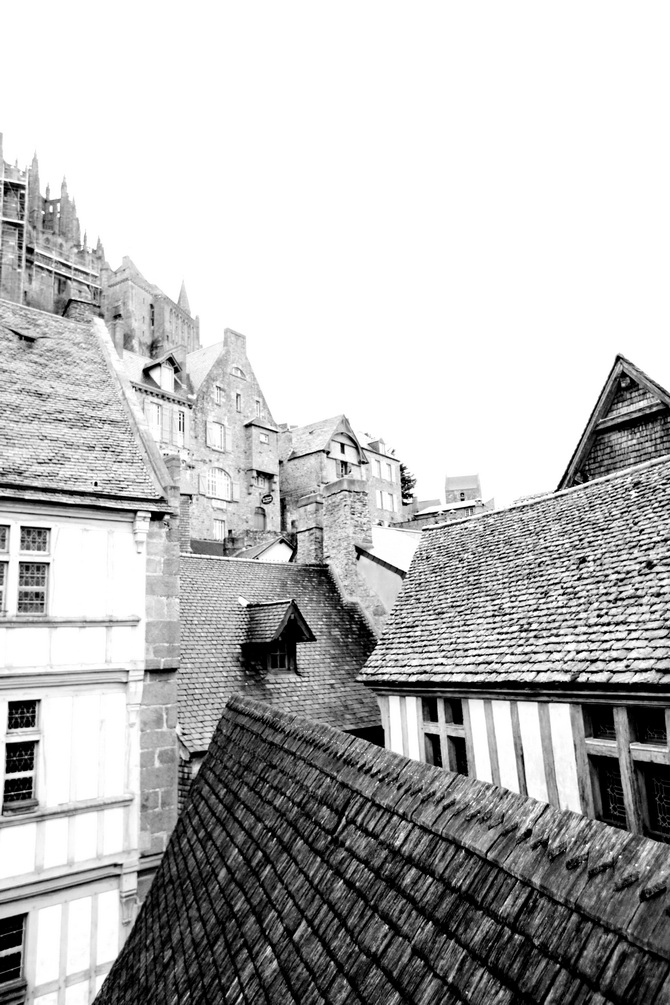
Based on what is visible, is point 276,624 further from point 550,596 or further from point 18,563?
point 550,596

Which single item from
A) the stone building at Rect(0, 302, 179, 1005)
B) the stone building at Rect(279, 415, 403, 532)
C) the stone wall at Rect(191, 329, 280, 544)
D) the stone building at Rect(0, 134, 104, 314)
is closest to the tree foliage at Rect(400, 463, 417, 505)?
the stone building at Rect(279, 415, 403, 532)

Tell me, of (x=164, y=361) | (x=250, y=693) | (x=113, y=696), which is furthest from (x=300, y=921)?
(x=164, y=361)

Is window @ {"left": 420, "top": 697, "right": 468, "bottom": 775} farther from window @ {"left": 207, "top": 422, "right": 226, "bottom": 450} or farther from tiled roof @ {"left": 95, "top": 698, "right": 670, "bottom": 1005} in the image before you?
window @ {"left": 207, "top": 422, "right": 226, "bottom": 450}

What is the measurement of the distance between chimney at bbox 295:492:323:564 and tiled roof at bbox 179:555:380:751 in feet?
2.79

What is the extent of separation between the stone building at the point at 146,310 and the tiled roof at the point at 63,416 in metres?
55.1

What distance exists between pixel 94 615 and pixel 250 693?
182 inches

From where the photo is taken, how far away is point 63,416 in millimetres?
11844

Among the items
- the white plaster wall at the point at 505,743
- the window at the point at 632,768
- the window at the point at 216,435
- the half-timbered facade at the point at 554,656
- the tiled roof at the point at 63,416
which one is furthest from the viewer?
the window at the point at 216,435

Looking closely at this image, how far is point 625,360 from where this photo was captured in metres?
14.0

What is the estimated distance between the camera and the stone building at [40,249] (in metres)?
56.6

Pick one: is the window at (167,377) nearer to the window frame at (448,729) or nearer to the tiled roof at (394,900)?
the window frame at (448,729)

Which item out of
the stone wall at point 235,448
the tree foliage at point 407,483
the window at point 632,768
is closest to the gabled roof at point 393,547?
the window at point 632,768

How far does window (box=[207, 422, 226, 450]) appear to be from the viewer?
143 feet

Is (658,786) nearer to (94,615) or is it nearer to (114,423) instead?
(94,615)
